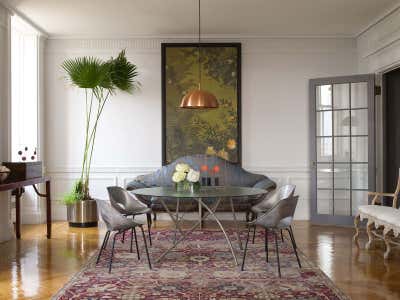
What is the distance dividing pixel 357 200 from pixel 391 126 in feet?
4.05

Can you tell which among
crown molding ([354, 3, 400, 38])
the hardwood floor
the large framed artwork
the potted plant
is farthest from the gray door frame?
the potted plant

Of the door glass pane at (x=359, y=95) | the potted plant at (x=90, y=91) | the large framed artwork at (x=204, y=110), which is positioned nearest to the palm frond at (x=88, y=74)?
the potted plant at (x=90, y=91)

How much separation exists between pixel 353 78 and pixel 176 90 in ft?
9.28

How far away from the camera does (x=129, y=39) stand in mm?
8359

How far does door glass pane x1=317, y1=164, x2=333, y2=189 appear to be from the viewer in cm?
782

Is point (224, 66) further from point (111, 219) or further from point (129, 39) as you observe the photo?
point (111, 219)

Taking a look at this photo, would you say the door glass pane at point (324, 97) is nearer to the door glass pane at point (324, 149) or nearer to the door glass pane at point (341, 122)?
the door glass pane at point (341, 122)

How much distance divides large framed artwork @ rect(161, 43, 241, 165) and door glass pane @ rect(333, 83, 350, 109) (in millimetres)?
1554

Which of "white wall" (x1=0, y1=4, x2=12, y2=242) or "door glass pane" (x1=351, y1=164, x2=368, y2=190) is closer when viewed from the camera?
"white wall" (x1=0, y1=4, x2=12, y2=242)

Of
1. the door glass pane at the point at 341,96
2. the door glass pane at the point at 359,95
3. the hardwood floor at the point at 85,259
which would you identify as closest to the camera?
the hardwood floor at the point at 85,259

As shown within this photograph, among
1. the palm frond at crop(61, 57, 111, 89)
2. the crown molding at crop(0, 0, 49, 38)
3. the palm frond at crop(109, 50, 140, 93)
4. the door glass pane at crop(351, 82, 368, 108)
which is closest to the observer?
the crown molding at crop(0, 0, 49, 38)

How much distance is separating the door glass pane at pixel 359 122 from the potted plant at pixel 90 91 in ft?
11.5

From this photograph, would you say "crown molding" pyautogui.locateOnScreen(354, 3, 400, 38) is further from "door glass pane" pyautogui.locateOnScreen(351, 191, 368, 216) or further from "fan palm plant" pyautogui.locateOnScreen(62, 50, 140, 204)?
"fan palm plant" pyautogui.locateOnScreen(62, 50, 140, 204)

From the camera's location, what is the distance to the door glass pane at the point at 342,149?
7.68m
